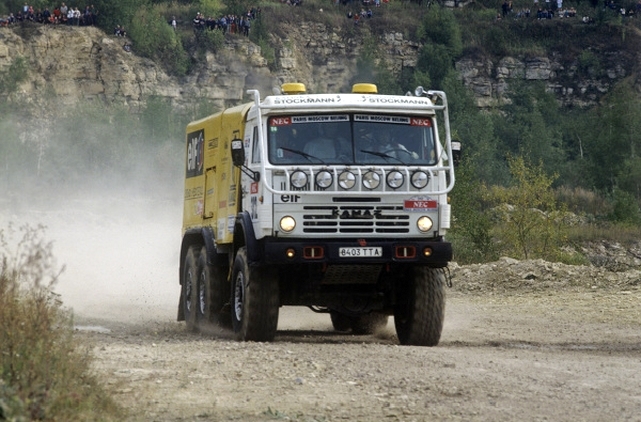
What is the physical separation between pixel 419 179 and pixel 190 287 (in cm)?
515

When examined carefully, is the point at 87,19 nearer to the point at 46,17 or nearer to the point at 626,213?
the point at 46,17

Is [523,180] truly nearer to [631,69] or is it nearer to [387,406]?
[387,406]

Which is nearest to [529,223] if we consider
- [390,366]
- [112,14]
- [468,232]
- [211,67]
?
[468,232]

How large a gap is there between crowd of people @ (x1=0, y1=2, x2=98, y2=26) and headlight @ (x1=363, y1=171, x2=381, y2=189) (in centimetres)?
7009

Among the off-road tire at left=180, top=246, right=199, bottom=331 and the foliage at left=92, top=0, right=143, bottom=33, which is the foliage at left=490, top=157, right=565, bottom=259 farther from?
the foliage at left=92, top=0, right=143, bottom=33

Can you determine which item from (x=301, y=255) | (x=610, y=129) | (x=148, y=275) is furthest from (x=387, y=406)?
(x=610, y=129)

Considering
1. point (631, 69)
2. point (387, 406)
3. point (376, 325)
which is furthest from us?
point (631, 69)

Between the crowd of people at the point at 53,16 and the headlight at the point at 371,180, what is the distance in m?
70.1

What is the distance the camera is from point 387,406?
34.2 ft

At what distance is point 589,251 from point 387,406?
52.9 metres

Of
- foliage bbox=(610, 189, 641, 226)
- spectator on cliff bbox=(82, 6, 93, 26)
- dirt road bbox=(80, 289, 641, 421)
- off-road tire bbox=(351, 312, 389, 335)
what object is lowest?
dirt road bbox=(80, 289, 641, 421)

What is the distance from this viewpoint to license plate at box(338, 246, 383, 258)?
15.0m

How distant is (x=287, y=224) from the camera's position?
15.0 meters

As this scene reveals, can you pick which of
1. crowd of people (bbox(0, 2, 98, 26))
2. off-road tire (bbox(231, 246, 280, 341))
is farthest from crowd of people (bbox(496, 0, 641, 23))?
off-road tire (bbox(231, 246, 280, 341))
